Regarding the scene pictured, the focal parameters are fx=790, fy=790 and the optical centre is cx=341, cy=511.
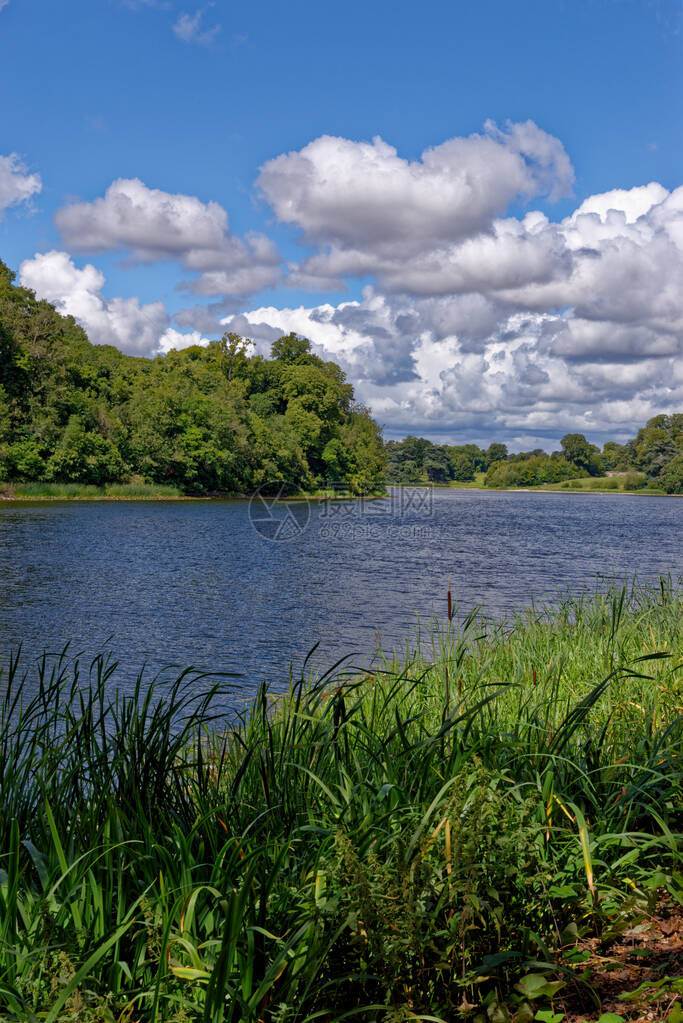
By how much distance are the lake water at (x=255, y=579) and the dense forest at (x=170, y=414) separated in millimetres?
14357

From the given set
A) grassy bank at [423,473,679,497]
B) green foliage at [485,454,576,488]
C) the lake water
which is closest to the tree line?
the lake water

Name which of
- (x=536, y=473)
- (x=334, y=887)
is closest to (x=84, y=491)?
(x=334, y=887)

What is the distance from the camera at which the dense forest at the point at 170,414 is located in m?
61.6

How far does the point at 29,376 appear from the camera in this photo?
63.6m

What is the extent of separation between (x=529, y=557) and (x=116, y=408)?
5061cm

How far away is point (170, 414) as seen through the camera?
7319 centimetres

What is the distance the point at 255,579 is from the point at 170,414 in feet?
169

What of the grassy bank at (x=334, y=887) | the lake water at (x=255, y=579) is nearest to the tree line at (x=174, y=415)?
the lake water at (x=255, y=579)

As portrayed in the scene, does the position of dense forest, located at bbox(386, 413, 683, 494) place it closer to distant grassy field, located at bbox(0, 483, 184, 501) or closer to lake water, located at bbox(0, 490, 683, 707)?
distant grassy field, located at bbox(0, 483, 184, 501)

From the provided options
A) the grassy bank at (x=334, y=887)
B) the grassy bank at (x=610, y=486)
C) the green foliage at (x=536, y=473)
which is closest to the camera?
the grassy bank at (x=334, y=887)

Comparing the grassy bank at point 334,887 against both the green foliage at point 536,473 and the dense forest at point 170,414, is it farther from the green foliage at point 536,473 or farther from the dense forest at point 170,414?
the green foliage at point 536,473

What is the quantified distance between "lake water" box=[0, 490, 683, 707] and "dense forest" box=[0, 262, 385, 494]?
47.1 ft

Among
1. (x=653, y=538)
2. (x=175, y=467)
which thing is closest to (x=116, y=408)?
(x=175, y=467)

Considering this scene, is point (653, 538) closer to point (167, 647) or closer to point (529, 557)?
point (529, 557)
